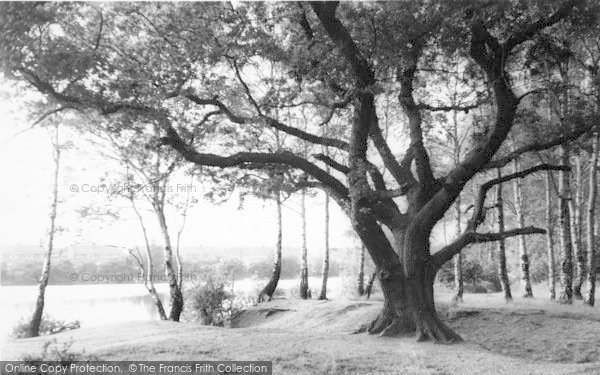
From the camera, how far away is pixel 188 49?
11336 millimetres

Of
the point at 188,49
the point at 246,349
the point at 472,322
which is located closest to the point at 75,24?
the point at 188,49

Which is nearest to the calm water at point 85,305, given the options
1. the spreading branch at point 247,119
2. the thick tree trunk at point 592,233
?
the spreading branch at point 247,119

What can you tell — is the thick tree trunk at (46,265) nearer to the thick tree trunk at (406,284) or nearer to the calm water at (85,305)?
the calm water at (85,305)

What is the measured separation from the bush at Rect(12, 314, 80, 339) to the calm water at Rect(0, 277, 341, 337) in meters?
0.48

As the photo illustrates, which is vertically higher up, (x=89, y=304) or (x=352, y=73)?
(x=352, y=73)

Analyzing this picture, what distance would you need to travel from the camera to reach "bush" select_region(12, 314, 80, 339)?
18.7m

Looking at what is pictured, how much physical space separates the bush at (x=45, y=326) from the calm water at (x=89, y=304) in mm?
476

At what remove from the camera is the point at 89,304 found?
1403 inches

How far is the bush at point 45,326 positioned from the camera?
61.2 feet

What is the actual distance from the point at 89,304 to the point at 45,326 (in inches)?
700

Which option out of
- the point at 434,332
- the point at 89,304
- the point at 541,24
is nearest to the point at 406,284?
the point at 434,332

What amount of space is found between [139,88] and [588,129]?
37.3ft

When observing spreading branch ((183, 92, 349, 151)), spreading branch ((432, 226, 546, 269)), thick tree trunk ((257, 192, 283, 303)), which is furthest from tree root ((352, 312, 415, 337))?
thick tree trunk ((257, 192, 283, 303))

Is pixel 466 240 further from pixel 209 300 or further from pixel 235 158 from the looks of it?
pixel 209 300
